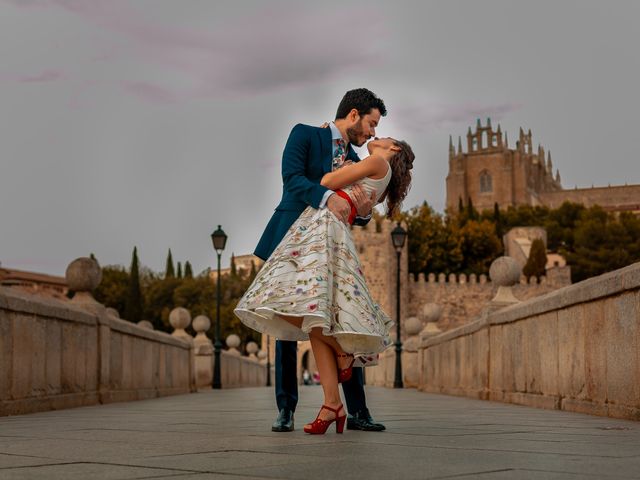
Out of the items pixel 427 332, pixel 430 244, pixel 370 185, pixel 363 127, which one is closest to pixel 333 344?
pixel 370 185

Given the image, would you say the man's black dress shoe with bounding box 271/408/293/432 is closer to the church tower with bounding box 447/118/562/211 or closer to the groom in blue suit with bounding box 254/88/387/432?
the groom in blue suit with bounding box 254/88/387/432

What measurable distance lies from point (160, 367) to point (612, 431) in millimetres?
8907

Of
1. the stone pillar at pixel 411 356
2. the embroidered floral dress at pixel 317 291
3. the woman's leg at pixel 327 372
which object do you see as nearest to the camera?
the embroidered floral dress at pixel 317 291

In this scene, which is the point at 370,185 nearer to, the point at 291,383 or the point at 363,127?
the point at 363,127

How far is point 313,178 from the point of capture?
189 inches

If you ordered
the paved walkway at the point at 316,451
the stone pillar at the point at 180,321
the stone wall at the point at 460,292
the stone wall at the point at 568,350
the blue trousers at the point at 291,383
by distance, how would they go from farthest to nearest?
the stone wall at the point at 460,292, the stone pillar at the point at 180,321, the stone wall at the point at 568,350, the blue trousers at the point at 291,383, the paved walkway at the point at 316,451

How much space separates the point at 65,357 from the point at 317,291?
14.9 feet

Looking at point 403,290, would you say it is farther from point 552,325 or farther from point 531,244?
point 552,325


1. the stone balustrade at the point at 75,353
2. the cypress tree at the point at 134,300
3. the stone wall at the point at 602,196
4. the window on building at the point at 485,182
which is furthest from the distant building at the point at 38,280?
the stone balustrade at the point at 75,353

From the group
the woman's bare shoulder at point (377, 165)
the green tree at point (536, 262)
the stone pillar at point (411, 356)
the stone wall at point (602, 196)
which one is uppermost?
the stone wall at point (602, 196)

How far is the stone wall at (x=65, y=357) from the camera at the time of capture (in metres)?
6.79

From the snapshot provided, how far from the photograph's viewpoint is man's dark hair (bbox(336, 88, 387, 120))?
482 centimetres

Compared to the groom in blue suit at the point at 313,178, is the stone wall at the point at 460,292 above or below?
above

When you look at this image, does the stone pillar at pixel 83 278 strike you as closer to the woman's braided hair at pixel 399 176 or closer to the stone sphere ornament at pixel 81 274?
the stone sphere ornament at pixel 81 274
